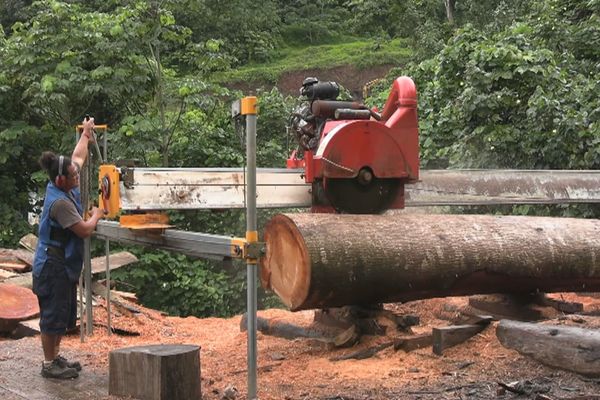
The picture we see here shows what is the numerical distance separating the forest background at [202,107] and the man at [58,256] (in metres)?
5.02

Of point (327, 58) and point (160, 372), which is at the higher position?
point (327, 58)

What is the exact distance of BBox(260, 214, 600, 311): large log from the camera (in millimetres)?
5137

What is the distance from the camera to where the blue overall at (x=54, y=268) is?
5.77m

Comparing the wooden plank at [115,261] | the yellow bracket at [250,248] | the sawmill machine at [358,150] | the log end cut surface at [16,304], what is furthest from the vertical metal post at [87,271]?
the yellow bracket at [250,248]

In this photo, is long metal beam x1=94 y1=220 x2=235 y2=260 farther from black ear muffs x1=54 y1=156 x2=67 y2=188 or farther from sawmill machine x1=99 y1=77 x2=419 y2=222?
black ear muffs x1=54 y1=156 x2=67 y2=188

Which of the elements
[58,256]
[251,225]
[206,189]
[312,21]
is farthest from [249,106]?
[312,21]

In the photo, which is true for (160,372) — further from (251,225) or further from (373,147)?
(373,147)

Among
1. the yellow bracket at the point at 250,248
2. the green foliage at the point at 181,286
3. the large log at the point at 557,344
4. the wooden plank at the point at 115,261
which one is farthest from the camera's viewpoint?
the green foliage at the point at 181,286

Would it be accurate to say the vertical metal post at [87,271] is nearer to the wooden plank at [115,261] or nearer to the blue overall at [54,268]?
the blue overall at [54,268]

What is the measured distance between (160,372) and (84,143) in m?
2.53

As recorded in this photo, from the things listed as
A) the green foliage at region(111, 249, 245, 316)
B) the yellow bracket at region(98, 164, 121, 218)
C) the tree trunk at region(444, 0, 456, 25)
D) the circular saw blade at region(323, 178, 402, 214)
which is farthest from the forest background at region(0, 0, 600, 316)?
the tree trunk at region(444, 0, 456, 25)

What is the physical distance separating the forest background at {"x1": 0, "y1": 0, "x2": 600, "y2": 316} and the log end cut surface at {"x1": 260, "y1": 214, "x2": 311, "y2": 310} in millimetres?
5241

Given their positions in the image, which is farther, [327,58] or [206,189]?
[327,58]

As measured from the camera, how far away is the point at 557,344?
4.82 meters
